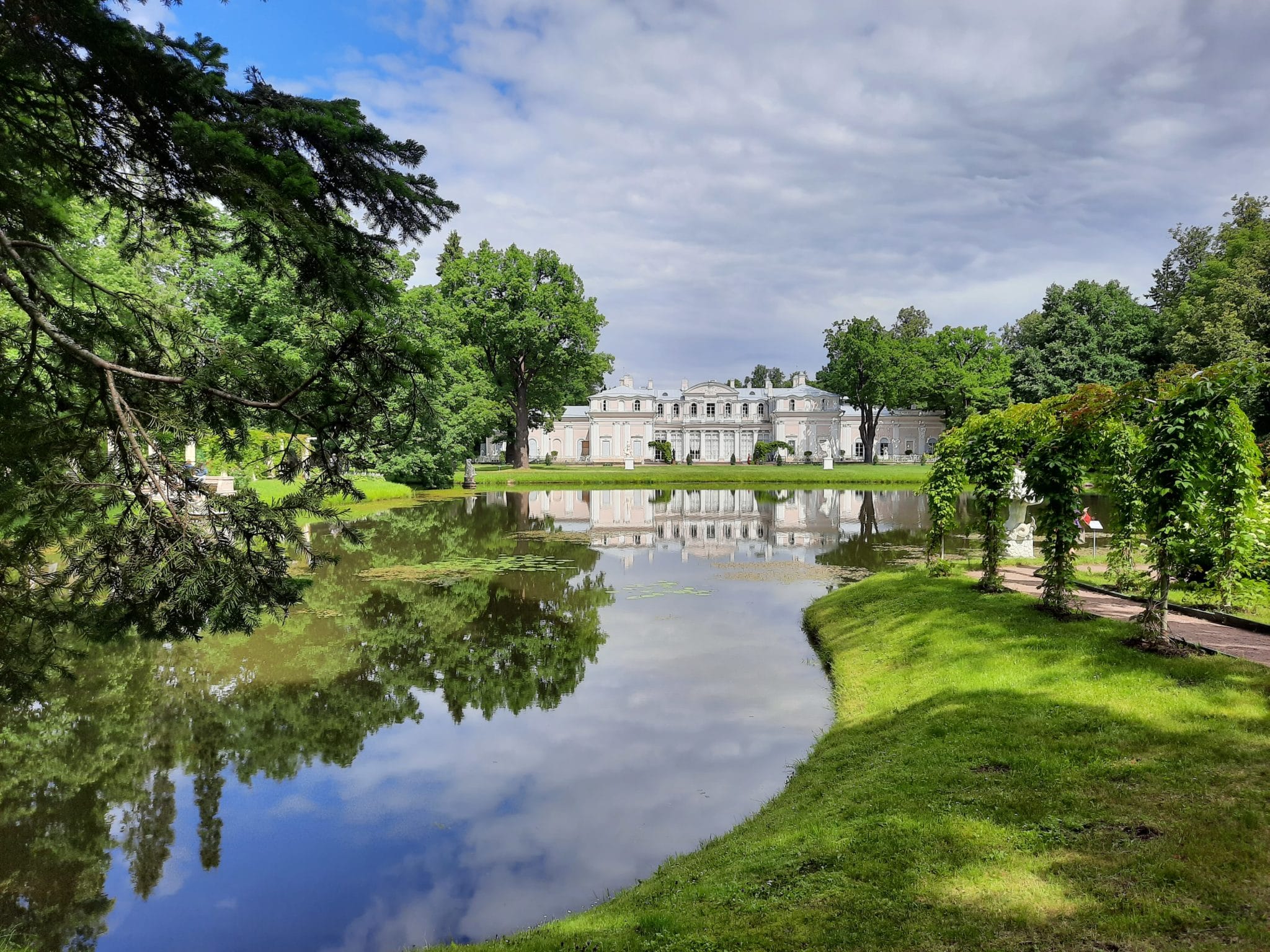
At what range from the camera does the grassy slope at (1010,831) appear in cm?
334

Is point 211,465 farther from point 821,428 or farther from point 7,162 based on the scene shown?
point 821,428

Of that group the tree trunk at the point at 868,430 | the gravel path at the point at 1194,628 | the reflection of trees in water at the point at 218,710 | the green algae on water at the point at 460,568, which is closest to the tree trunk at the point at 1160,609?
the gravel path at the point at 1194,628

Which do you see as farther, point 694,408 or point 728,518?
point 694,408

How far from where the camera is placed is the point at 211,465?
22828mm

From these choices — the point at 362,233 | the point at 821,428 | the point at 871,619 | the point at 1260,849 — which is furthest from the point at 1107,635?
the point at 821,428

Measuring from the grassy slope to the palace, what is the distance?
58.0 m

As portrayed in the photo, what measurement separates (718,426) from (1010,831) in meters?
63.0

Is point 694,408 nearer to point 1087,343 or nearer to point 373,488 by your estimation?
point 1087,343

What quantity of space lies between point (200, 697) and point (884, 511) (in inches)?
983

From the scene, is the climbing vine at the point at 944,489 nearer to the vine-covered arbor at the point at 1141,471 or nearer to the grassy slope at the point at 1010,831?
the vine-covered arbor at the point at 1141,471

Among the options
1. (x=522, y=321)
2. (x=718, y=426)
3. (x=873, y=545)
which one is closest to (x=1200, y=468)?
(x=873, y=545)

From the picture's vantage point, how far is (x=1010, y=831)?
4.18 meters

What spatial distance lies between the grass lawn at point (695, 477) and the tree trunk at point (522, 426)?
912mm

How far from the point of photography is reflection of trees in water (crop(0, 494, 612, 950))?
5055 mm
